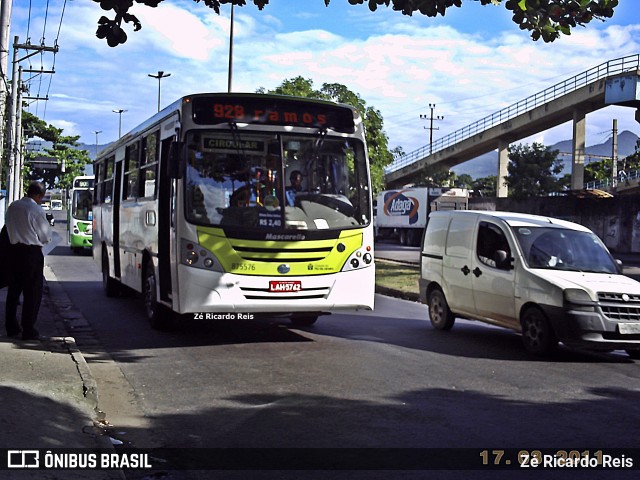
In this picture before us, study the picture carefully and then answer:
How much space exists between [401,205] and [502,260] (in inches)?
1606

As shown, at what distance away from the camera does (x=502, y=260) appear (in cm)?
1027

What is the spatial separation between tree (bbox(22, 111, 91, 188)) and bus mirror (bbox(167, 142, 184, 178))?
73.1 meters

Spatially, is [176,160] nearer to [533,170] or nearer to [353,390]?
[353,390]

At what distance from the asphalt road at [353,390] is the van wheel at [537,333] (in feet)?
0.53

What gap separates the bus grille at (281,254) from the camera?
957 centimetres

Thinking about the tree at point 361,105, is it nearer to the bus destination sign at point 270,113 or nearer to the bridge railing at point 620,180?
the bridge railing at point 620,180

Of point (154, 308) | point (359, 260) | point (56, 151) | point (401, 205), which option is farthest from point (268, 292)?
point (56, 151)

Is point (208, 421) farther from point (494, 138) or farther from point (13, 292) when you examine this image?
point (494, 138)

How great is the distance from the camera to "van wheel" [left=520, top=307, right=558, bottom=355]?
9453 millimetres

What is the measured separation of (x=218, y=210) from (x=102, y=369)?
2.41 metres

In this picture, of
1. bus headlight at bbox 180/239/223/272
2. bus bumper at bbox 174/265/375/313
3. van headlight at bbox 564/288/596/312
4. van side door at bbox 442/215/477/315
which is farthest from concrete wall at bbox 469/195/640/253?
bus headlight at bbox 180/239/223/272

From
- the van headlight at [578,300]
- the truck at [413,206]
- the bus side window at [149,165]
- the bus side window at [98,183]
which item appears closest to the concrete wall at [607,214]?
the truck at [413,206]

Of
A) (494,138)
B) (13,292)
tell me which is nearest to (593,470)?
(13,292)

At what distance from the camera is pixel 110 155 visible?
16172 millimetres
